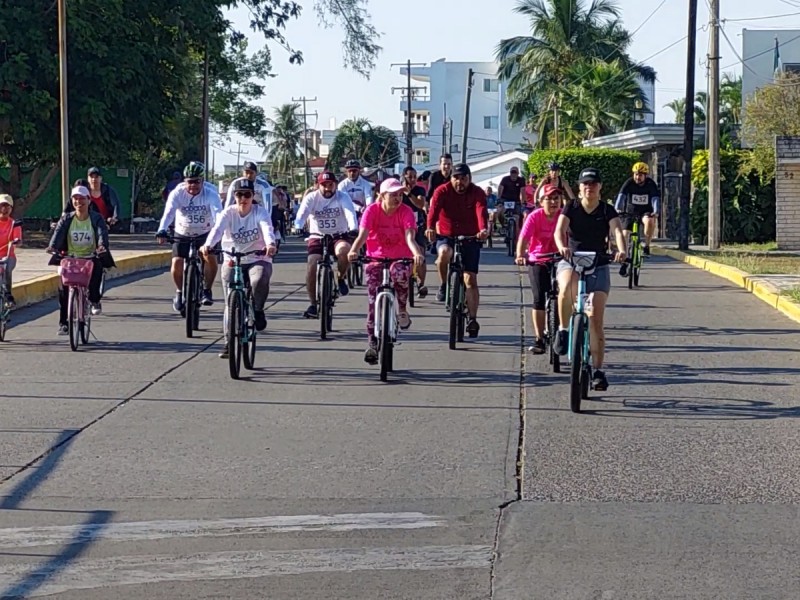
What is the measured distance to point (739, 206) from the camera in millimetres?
35750

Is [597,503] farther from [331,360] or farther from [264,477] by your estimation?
[331,360]

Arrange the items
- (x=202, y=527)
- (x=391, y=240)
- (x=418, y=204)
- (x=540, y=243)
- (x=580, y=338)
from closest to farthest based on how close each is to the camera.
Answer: (x=202, y=527) < (x=580, y=338) < (x=391, y=240) < (x=540, y=243) < (x=418, y=204)

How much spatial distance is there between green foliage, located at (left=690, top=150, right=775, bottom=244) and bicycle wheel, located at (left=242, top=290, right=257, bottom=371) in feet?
82.1

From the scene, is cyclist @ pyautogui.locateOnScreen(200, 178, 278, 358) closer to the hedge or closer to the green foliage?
the green foliage

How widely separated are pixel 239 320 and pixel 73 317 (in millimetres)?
2877

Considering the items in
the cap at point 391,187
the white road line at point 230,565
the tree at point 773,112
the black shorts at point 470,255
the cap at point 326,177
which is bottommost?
the white road line at point 230,565

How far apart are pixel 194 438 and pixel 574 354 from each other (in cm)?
281

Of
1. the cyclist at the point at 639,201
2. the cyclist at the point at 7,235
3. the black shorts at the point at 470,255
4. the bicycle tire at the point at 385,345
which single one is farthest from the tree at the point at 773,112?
the bicycle tire at the point at 385,345

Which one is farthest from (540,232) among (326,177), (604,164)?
(604,164)

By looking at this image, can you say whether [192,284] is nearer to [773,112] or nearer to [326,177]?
[326,177]

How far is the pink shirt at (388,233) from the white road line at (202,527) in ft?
18.2

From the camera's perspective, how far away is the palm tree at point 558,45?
61.6m

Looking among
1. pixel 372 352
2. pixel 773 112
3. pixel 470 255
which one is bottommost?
pixel 372 352

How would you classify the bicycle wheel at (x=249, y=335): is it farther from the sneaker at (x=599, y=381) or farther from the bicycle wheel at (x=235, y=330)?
the sneaker at (x=599, y=381)
